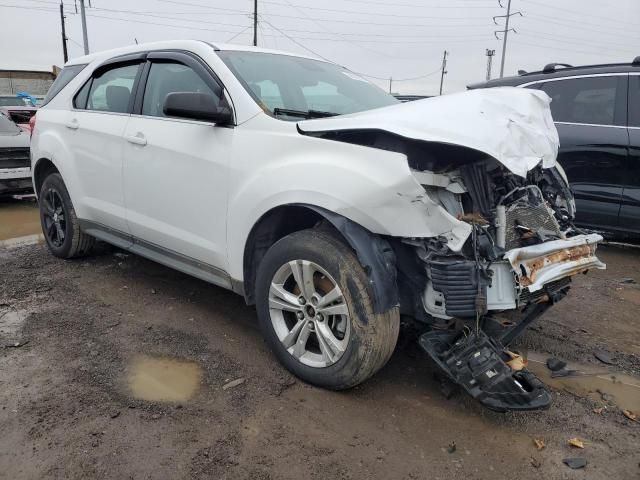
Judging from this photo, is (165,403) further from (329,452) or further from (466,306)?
(466,306)

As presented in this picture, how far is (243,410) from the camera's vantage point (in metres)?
2.70

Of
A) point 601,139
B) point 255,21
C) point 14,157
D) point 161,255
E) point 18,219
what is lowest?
point 18,219

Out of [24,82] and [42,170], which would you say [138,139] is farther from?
[24,82]

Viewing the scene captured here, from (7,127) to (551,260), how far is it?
8.61 metres

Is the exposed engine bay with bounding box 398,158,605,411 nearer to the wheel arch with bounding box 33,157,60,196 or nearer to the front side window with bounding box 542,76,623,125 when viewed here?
the front side window with bounding box 542,76,623,125

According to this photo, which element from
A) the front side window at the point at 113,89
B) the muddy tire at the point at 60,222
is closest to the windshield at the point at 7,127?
the muddy tire at the point at 60,222

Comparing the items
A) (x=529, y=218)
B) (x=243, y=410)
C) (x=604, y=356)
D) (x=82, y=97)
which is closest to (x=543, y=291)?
(x=529, y=218)

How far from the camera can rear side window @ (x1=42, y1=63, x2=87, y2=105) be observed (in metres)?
4.75

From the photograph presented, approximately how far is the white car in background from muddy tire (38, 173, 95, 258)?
139 inches

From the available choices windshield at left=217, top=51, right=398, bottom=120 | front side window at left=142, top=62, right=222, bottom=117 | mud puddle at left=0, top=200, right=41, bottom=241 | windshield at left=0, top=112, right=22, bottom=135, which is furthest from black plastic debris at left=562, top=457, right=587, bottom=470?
windshield at left=0, top=112, right=22, bottom=135

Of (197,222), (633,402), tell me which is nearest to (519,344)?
(633,402)

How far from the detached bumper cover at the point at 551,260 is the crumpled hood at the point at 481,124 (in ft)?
1.28

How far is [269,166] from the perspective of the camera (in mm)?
2914

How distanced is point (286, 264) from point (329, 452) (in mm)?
962
